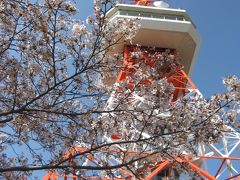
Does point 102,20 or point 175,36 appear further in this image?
point 175,36

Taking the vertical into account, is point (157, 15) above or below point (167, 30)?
above

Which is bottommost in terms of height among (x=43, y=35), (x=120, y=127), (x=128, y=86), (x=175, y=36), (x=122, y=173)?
(x=122, y=173)

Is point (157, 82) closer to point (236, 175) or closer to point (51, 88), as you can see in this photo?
point (51, 88)

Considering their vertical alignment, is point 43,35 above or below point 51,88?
above

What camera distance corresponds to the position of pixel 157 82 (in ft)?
20.5

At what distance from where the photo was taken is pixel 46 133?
7.02m

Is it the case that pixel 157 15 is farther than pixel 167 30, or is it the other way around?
pixel 157 15

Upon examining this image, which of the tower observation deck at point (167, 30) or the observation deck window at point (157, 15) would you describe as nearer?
the tower observation deck at point (167, 30)

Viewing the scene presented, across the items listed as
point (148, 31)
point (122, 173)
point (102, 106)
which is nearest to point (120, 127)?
point (102, 106)

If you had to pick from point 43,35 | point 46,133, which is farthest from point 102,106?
point 43,35

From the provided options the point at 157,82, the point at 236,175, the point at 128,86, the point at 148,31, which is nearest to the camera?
the point at 157,82

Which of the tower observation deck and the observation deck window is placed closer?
the tower observation deck

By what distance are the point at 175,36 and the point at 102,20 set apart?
18.7 metres

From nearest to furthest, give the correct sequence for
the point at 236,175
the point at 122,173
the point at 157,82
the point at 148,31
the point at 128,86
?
the point at 157,82, the point at 128,86, the point at 122,173, the point at 236,175, the point at 148,31
